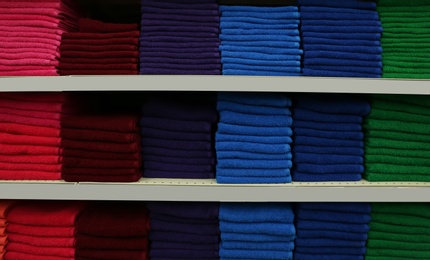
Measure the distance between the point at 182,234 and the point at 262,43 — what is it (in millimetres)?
584

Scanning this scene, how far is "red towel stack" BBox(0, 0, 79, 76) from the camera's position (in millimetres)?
752

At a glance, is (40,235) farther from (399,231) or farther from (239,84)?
(399,231)

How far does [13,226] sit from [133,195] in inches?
15.1

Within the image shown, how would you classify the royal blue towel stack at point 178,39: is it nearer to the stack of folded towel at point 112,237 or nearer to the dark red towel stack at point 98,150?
the dark red towel stack at point 98,150

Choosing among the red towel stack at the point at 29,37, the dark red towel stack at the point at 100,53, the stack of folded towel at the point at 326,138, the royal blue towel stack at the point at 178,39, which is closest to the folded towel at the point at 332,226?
the stack of folded towel at the point at 326,138

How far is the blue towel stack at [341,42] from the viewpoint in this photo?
2.47 feet

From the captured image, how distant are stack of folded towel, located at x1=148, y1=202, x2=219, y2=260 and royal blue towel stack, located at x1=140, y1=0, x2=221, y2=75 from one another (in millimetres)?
386

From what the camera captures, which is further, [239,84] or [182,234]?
[182,234]

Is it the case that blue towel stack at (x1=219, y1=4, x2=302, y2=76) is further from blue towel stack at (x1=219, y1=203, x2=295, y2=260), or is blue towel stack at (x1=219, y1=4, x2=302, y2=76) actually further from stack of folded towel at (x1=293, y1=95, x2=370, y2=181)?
blue towel stack at (x1=219, y1=203, x2=295, y2=260)

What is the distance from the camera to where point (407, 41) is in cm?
77

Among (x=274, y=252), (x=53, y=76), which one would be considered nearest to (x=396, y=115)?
(x=274, y=252)

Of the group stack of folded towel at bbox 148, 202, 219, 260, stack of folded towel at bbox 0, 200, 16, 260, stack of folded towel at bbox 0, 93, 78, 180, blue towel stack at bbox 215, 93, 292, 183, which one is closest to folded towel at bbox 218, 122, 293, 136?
blue towel stack at bbox 215, 93, 292, 183

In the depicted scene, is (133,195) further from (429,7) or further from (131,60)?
(429,7)

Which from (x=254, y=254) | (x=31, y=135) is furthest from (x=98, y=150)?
(x=254, y=254)
